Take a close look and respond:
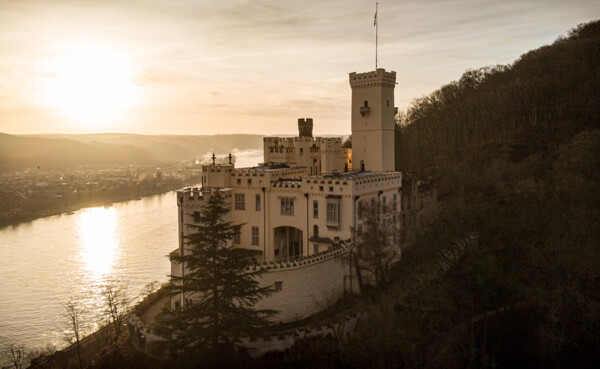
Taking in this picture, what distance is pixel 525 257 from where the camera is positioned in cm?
3072

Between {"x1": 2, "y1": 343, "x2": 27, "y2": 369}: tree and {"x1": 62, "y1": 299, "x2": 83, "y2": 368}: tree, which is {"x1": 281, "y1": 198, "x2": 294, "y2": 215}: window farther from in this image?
{"x1": 2, "y1": 343, "x2": 27, "y2": 369}: tree

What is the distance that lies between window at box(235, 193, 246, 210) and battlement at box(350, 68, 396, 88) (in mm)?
13464

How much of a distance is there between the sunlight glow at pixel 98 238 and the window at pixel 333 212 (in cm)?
3103

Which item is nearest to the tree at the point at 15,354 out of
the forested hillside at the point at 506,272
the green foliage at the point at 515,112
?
the forested hillside at the point at 506,272

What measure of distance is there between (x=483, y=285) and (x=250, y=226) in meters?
16.1

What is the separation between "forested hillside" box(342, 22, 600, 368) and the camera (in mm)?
23922

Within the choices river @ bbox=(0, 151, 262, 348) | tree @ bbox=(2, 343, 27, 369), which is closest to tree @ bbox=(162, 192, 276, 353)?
tree @ bbox=(2, 343, 27, 369)

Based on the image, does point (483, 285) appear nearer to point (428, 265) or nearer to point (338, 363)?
point (428, 265)

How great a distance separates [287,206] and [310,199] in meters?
2.15

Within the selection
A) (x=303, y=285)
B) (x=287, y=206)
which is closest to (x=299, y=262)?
(x=303, y=285)

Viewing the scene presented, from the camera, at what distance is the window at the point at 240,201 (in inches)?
1368

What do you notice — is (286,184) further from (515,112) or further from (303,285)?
(515,112)

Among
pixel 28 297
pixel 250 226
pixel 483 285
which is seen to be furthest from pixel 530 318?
pixel 28 297

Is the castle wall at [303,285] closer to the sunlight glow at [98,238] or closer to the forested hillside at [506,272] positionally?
the forested hillside at [506,272]
